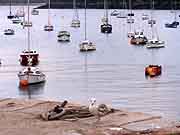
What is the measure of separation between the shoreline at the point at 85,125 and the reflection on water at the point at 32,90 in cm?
2387

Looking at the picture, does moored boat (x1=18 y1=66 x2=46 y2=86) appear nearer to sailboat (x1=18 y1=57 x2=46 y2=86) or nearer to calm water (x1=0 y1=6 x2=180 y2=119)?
sailboat (x1=18 y1=57 x2=46 y2=86)

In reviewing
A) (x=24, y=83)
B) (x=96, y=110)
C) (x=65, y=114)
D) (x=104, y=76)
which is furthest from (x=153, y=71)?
(x=96, y=110)

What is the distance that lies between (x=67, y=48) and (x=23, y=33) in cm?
3903

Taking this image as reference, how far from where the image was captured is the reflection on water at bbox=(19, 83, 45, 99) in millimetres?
44500

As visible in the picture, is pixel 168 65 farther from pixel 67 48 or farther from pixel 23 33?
pixel 23 33

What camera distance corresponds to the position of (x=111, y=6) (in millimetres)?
186500

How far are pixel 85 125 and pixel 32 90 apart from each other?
29.0m

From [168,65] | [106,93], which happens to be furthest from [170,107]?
[168,65]

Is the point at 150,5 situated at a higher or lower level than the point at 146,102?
higher

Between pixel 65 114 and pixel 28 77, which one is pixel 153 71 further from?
pixel 65 114

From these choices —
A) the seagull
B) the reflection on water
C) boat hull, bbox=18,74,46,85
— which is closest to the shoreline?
the seagull

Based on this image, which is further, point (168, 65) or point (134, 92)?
point (168, 65)

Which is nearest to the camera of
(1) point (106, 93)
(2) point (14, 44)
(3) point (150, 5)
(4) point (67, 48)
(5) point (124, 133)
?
(5) point (124, 133)

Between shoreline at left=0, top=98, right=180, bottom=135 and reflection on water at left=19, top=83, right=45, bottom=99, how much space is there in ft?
78.3
